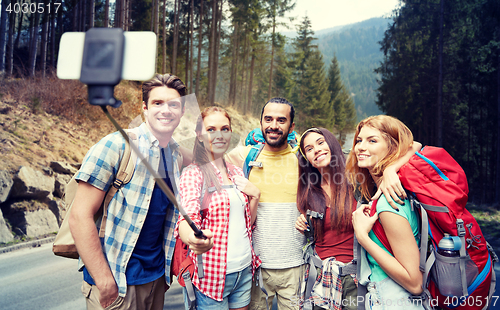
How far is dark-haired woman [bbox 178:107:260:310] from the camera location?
217 cm

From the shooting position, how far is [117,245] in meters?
2.03

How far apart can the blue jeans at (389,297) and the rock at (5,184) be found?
8061 mm

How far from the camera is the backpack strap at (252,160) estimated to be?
2.89 meters

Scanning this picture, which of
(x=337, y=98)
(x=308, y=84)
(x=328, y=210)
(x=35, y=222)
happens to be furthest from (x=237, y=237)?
(x=337, y=98)

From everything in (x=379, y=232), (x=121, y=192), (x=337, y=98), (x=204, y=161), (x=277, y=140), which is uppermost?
(x=337, y=98)

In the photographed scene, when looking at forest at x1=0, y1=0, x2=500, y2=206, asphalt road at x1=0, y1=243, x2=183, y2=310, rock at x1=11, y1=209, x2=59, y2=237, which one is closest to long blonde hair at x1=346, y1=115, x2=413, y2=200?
asphalt road at x1=0, y1=243, x2=183, y2=310

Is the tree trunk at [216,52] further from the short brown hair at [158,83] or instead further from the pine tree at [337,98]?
the pine tree at [337,98]

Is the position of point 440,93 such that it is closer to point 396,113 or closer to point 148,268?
point 396,113

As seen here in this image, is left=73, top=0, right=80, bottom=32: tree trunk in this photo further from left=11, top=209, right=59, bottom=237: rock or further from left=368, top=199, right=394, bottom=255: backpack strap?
left=368, top=199, right=394, bottom=255: backpack strap

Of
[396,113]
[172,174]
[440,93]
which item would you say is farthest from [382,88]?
[172,174]

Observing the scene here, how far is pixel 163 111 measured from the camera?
1.99 meters

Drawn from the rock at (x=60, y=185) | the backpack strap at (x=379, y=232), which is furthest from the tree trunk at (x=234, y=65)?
the backpack strap at (x=379, y=232)

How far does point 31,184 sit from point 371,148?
27.0 feet

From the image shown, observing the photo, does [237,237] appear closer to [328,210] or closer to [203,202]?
[203,202]
